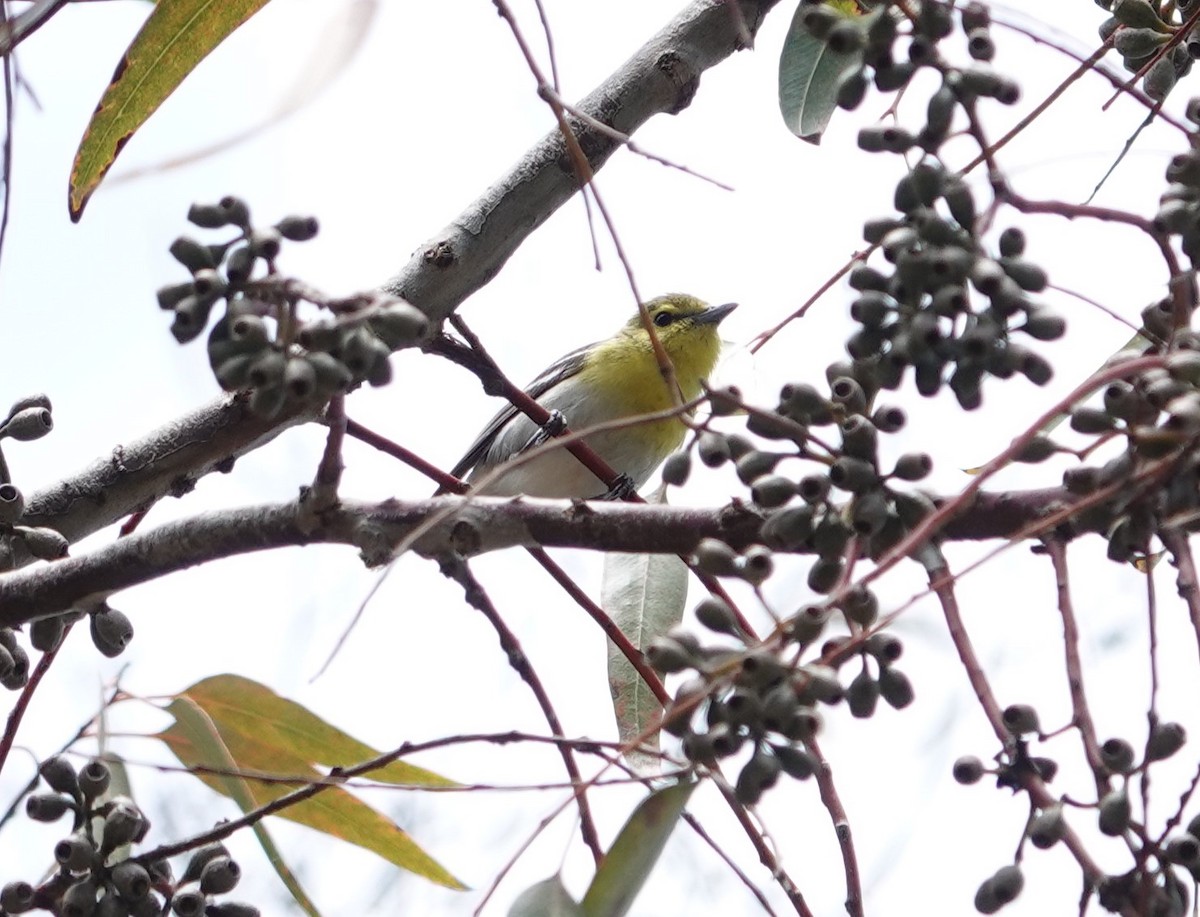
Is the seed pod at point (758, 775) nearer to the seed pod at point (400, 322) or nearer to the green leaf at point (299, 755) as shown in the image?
the seed pod at point (400, 322)

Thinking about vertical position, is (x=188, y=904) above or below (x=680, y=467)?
below

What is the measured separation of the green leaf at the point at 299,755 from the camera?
1.85 metres

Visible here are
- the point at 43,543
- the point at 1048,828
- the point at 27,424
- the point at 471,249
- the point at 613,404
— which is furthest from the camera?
the point at 613,404

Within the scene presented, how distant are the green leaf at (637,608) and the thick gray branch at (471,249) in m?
0.48

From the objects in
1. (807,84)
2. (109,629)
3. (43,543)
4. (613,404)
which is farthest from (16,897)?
(613,404)

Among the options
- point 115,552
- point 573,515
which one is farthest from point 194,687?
point 573,515

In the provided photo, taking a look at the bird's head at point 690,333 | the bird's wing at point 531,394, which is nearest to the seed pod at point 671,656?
the bird's head at point 690,333

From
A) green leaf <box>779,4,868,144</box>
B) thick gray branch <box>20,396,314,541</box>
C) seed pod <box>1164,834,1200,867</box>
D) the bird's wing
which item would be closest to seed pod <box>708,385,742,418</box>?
seed pod <box>1164,834,1200,867</box>

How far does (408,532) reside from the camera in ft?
4.31

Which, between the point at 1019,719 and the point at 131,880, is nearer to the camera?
the point at 1019,719

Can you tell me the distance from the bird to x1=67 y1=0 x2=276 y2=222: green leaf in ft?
7.01

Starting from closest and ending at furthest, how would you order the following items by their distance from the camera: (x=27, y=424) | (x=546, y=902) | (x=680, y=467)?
(x=680, y=467) < (x=546, y=902) < (x=27, y=424)

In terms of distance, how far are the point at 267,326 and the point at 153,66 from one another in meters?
0.96

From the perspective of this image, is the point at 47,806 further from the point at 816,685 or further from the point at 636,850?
the point at 816,685
